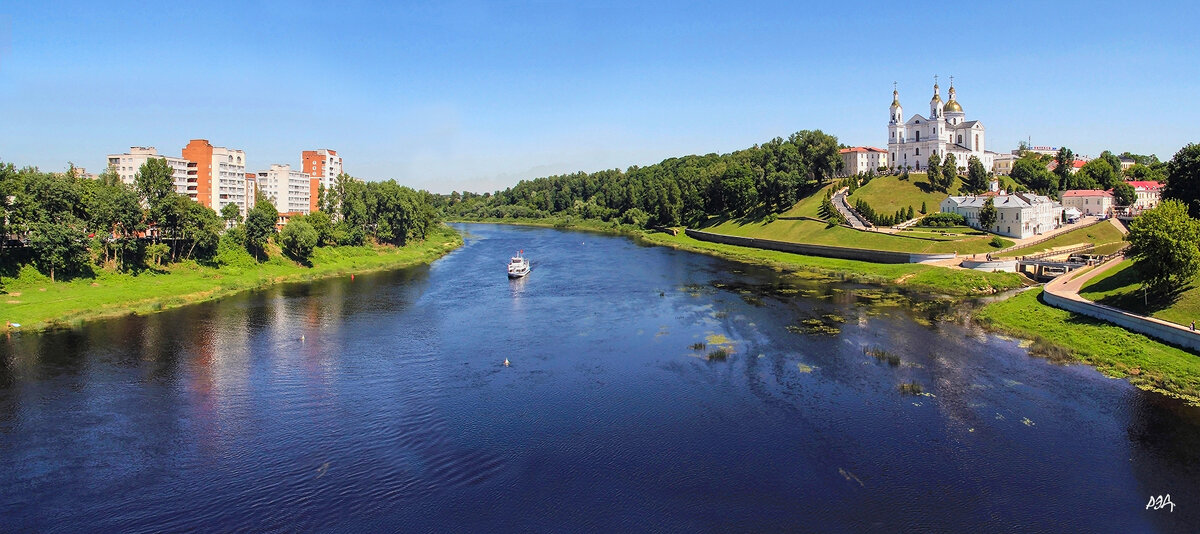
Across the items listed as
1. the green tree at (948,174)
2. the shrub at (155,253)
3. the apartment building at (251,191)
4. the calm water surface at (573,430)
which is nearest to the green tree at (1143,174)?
the green tree at (948,174)

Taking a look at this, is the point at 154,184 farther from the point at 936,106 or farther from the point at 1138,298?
the point at 936,106

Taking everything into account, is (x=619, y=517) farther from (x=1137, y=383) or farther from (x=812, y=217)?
(x=812, y=217)

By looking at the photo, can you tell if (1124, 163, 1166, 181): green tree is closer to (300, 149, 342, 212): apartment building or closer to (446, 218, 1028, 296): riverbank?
(446, 218, 1028, 296): riverbank

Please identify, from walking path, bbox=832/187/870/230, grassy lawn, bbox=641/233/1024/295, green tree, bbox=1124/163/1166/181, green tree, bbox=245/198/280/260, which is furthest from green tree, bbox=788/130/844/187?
green tree, bbox=245/198/280/260

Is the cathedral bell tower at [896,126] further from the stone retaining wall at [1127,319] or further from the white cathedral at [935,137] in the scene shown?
the stone retaining wall at [1127,319]

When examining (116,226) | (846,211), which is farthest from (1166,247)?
(116,226)
